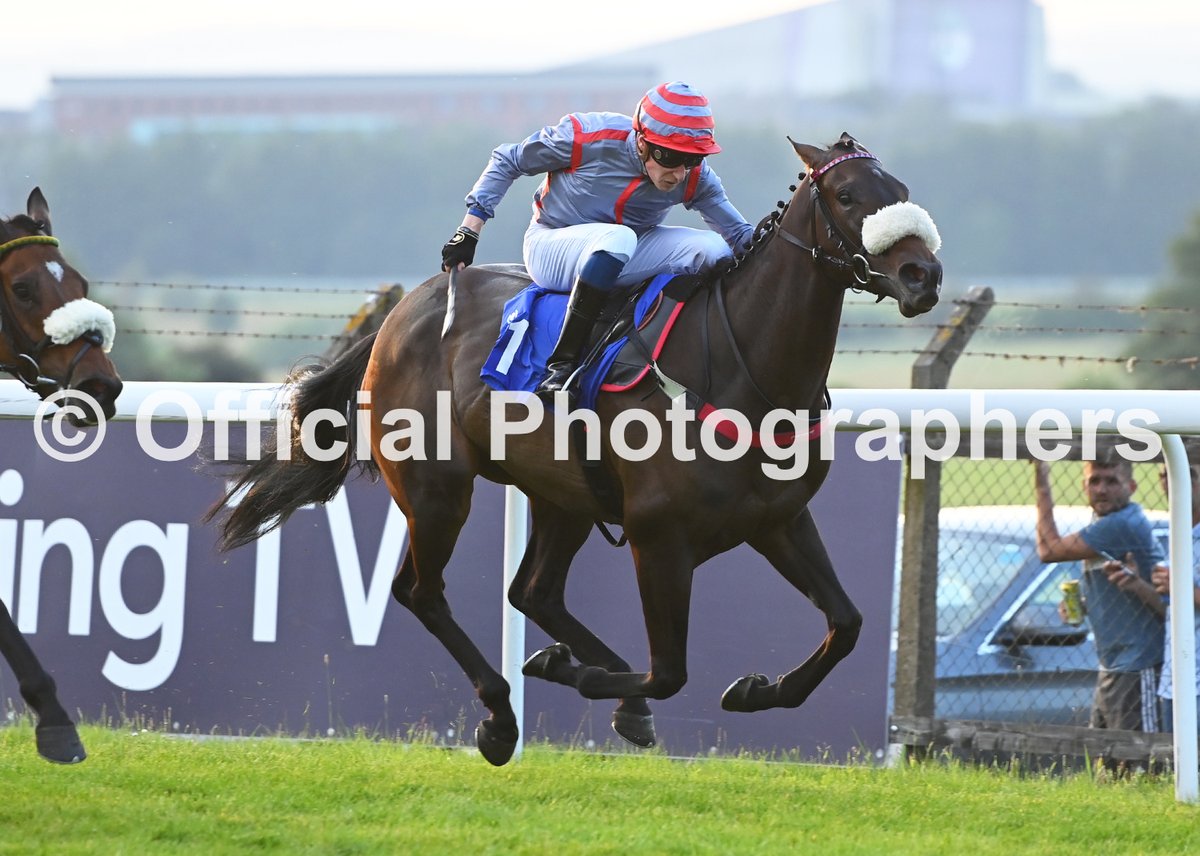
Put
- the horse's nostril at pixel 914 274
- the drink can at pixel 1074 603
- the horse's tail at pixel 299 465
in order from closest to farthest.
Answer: the horse's nostril at pixel 914 274, the horse's tail at pixel 299 465, the drink can at pixel 1074 603

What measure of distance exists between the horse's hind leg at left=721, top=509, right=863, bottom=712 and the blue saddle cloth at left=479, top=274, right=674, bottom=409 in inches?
28.0

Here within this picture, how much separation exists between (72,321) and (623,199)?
1.66 meters

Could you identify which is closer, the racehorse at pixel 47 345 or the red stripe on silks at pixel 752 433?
the red stripe on silks at pixel 752 433

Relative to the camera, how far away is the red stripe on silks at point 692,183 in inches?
182

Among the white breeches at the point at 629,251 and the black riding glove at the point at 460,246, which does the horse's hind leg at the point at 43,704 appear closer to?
the black riding glove at the point at 460,246

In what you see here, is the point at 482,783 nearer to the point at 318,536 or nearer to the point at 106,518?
the point at 318,536

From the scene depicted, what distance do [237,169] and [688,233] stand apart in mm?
51602

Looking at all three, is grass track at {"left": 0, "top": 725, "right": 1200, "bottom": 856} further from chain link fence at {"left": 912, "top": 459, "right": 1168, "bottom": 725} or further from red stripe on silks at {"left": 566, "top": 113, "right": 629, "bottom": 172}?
red stripe on silks at {"left": 566, "top": 113, "right": 629, "bottom": 172}

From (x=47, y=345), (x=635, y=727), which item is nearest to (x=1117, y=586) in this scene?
(x=635, y=727)

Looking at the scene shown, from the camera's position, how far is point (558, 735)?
18.8 feet

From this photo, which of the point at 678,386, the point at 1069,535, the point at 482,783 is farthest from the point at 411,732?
the point at 1069,535

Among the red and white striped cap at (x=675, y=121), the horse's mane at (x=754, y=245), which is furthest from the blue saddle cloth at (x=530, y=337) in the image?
the red and white striped cap at (x=675, y=121)

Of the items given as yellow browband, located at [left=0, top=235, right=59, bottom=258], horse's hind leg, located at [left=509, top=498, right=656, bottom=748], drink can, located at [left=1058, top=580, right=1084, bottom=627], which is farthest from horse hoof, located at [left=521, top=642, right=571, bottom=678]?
drink can, located at [left=1058, top=580, right=1084, bottom=627]

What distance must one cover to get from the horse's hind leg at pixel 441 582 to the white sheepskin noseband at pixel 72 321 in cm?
120
